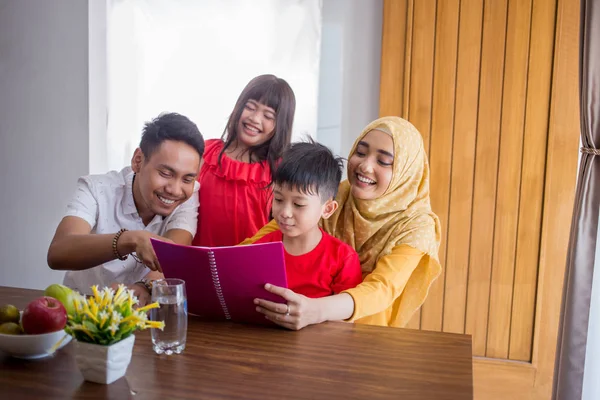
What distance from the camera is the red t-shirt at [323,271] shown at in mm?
1752

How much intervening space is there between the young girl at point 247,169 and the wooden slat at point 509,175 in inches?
41.0

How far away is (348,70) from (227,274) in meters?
1.80

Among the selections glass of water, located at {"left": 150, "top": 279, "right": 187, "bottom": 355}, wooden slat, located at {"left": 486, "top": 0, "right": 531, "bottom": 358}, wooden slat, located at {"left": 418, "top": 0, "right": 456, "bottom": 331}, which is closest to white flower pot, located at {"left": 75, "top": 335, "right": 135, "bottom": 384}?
glass of water, located at {"left": 150, "top": 279, "right": 187, "bottom": 355}

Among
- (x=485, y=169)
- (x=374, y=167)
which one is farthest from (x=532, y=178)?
(x=374, y=167)

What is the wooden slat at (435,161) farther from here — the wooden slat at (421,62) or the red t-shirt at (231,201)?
the red t-shirt at (231,201)

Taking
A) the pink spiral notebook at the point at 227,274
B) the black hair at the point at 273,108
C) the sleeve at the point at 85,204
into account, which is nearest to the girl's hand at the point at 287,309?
the pink spiral notebook at the point at 227,274

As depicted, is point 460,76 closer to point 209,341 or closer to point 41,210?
point 209,341

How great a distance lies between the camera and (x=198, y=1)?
10.8 feet

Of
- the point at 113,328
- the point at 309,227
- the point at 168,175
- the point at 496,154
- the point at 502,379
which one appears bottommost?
the point at 502,379

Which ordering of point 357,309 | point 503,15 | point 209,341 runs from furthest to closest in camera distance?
point 503,15
point 357,309
point 209,341

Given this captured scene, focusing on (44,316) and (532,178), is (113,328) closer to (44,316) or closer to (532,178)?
(44,316)

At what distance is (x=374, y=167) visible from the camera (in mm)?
1926

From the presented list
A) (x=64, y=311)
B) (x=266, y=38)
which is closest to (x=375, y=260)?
(x=64, y=311)

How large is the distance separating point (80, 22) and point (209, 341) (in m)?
2.63
